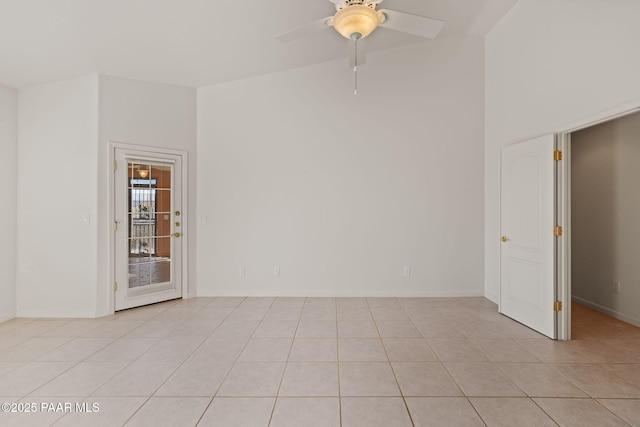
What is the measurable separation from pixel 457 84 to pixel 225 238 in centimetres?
418

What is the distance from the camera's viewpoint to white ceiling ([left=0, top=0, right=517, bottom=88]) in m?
2.73

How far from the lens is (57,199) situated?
12.0 ft

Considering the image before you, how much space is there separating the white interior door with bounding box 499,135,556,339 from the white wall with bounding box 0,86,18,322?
A: 6195 mm

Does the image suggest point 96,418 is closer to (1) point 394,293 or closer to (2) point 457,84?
(1) point 394,293

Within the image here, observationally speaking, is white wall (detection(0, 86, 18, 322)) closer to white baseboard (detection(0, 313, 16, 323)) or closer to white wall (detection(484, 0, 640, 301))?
white baseboard (detection(0, 313, 16, 323))

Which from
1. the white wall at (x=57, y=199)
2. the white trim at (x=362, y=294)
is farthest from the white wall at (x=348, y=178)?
the white wall at (x=57, y=199)

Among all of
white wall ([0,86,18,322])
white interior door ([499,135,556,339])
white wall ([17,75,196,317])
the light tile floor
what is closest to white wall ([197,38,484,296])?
white interior door ([499,135,556,339])

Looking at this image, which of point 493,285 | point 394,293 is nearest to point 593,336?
point 493,285

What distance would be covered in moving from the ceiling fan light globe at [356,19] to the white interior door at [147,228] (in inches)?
121

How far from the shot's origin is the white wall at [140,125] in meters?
3.65

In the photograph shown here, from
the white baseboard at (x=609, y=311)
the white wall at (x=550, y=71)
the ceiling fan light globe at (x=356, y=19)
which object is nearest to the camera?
the ceiling fan light globe at (x=356, y=19)

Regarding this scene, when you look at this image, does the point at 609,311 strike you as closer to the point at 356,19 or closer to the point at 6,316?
the point at 356,19

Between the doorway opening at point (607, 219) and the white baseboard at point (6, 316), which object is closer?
the doorway opening at point (607, 219)

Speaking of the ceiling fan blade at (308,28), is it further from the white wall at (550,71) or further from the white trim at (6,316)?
the white trim at (6,316)
